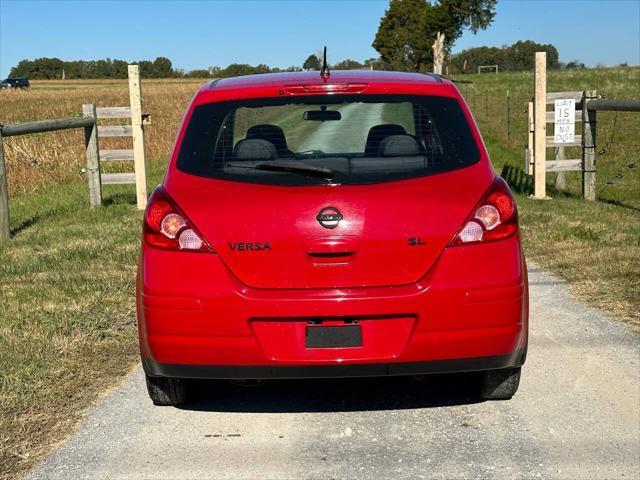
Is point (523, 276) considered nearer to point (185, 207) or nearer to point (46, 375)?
point (185, 207)

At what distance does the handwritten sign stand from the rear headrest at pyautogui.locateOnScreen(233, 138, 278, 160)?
369 inches

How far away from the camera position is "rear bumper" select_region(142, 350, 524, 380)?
3.93m

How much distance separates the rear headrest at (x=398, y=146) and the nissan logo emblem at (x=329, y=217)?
52 cm

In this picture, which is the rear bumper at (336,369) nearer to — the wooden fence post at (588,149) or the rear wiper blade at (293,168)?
the rear wiper blade at (293,168)

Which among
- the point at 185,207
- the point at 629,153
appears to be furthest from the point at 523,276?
the point at 629,153

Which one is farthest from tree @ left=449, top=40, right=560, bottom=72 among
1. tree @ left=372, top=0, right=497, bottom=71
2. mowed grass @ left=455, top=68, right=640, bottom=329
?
mowed grass @ left=455, top=68, right=640, bottom=329

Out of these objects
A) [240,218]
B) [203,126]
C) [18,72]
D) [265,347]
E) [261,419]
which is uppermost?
[18,72]

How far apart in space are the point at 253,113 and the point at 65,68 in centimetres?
15065

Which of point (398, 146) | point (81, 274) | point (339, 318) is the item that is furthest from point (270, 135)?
point (81, 274)

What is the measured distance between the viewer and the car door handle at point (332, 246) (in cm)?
384

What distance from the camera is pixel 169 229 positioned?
13.1ft

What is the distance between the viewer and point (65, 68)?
488ft

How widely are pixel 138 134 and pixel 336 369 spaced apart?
9.60m

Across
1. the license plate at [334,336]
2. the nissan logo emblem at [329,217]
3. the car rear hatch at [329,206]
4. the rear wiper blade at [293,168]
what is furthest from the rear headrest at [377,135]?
the license plate at [334,336]
